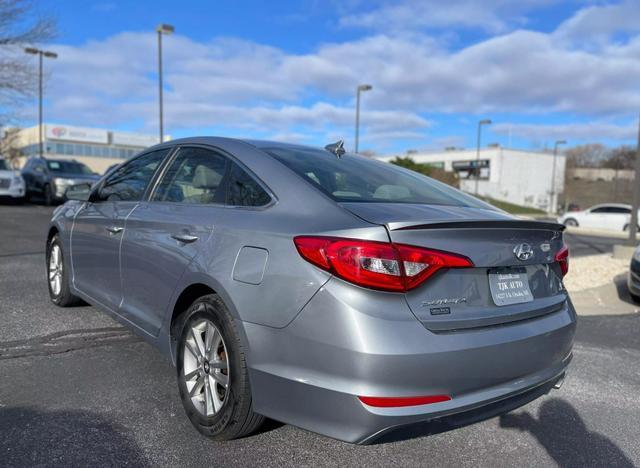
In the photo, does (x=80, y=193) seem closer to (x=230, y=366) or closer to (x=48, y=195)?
(x=230, y=366)

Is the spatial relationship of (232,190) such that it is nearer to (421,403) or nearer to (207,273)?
(207,273)

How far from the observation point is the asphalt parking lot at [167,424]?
2611 millimetres

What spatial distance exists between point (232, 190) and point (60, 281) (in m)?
2.88

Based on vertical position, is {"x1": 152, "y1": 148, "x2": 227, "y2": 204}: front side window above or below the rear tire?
above

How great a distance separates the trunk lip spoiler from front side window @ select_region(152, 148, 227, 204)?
46.1 inches

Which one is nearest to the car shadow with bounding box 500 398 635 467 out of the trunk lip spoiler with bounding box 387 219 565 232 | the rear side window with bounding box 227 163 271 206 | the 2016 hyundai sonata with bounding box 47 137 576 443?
the 2016 hyundai sonata with bounding box 47 137 576 443

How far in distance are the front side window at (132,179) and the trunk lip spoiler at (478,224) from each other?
82.8 inches

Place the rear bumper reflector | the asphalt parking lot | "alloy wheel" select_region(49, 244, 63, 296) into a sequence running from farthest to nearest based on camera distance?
"alloy wheel" select_region(49, 244, 63, 296) → the asphalt parking lot → the rear bumper reflector

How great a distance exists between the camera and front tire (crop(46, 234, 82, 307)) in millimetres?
4766

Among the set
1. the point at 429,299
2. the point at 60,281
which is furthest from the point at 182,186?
the point at 60,281

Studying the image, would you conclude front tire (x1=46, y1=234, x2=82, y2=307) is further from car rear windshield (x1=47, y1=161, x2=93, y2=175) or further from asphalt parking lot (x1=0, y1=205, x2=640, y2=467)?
car rear windshield (x1=47, y1=161, x2=93, y2=175)

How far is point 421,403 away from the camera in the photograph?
7.04 feet

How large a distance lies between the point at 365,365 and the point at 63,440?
1684mm

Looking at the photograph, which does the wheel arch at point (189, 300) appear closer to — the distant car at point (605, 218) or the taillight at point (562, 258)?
the taillight at point (562, 258)
